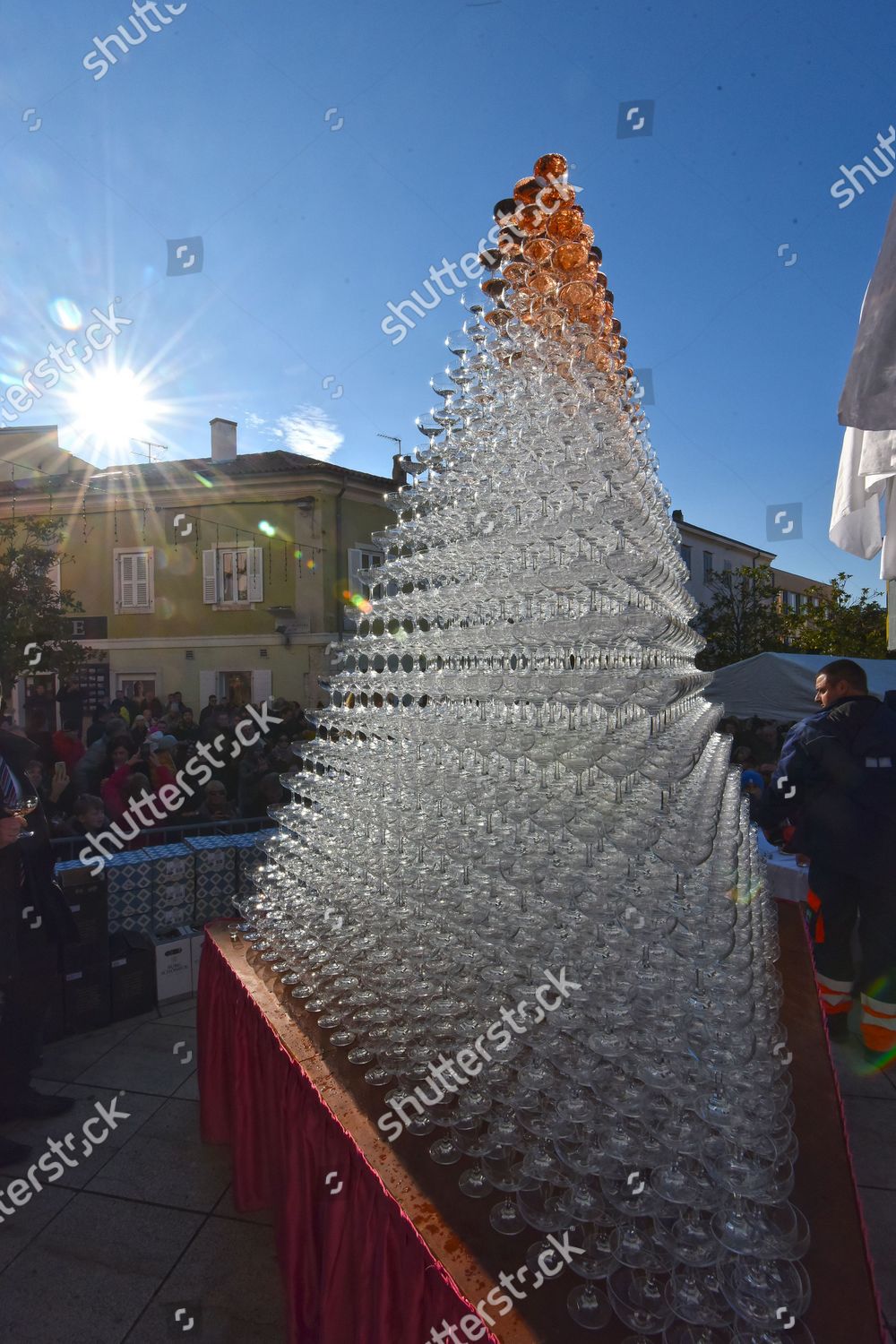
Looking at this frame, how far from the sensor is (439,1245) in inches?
59.2

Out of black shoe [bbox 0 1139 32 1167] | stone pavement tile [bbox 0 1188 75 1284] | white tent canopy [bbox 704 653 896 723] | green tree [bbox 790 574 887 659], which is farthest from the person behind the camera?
green tree [bbox 790 574 887 659]

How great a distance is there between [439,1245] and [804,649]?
56.6 feet

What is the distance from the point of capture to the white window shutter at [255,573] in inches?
633

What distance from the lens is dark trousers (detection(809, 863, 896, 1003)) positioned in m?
3.56

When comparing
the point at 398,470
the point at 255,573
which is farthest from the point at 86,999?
the point at 255,573

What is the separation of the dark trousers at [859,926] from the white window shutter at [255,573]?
45.1 ft

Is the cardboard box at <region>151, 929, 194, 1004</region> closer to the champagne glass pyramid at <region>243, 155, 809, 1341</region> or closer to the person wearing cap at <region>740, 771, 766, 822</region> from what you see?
the champagne glass pyramid at <region>243, 155, 809, 1341</region>

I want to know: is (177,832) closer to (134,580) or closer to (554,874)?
(554,874)

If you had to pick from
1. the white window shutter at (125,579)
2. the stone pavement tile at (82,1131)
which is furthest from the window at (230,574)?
the stone pavement tile at (82,1131)

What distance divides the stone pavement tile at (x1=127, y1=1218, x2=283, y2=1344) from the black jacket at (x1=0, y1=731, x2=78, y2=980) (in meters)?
1.31

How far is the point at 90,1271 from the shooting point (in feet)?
8.18

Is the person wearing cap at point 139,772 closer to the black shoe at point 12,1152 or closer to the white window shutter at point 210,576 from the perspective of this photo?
the black shoe at point 12,1152

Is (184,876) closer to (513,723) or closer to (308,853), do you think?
(308,853)

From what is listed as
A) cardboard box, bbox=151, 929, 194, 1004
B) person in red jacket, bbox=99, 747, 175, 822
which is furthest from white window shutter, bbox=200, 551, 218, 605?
cardboard box, bbox=151, 929, 194, 1004
